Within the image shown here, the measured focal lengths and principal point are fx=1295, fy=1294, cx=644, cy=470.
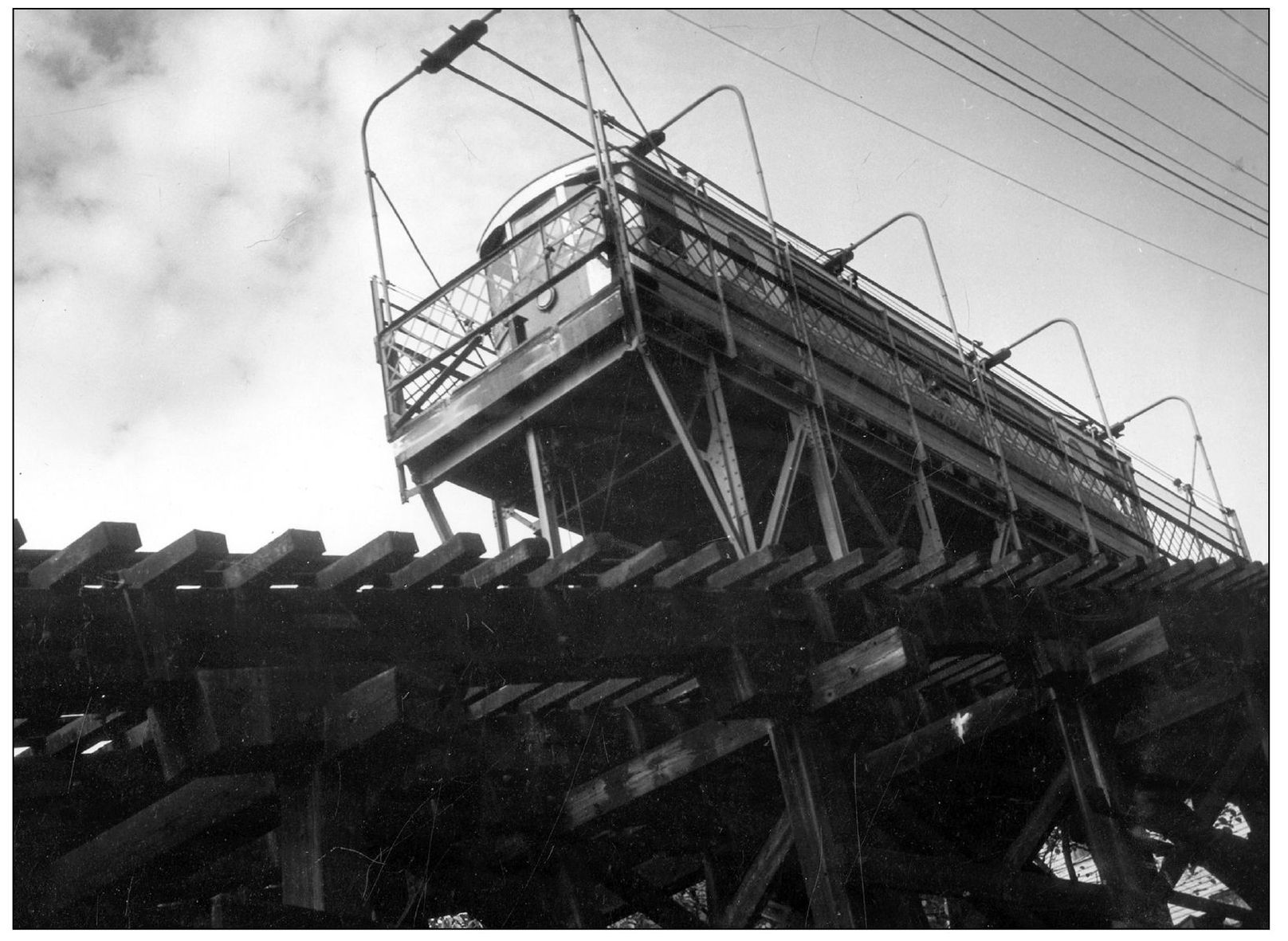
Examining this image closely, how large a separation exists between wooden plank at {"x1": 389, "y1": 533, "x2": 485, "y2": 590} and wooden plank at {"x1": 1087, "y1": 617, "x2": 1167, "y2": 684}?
4997 mm

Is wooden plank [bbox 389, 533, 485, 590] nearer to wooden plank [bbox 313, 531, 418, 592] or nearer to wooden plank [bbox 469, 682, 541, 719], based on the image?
wooden plank [bbox 313, 531, 418, 592]

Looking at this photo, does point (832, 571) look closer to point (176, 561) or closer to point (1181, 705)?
point (176, 561)

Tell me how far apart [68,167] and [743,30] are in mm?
4261

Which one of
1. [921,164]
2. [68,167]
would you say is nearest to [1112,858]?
[921,164]

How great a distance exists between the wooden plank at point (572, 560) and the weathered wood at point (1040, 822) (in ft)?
11.8

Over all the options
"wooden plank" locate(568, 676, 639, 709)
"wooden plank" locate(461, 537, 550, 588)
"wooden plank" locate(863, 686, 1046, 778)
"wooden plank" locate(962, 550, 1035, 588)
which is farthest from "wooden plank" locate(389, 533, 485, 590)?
"wooden plank" locate(863, 686, 1046, 778)

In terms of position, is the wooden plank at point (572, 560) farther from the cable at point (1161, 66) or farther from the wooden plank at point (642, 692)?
the cable at point (1161, 66)

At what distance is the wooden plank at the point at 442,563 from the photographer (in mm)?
4777

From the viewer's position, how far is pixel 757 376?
10.4 metres

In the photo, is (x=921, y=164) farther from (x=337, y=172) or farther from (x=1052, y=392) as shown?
(x=1052, y=392)

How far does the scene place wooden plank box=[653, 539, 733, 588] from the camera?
569 centimetres

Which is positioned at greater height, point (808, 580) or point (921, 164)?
point (921, 164)

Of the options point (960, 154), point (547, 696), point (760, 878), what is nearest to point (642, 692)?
point (547, 696)

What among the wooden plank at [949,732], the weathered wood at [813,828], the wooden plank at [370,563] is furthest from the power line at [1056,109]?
the wooden plank at [370,563]
